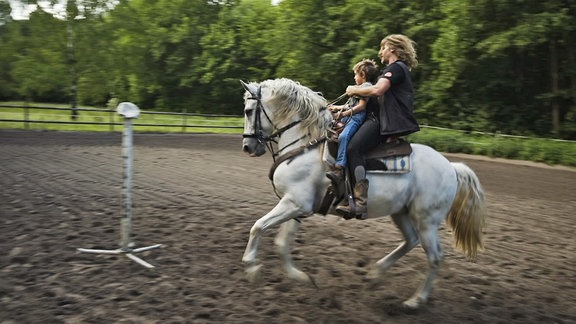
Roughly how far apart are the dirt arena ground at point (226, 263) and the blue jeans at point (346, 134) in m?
1.32

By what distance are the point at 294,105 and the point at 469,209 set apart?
2.16 m

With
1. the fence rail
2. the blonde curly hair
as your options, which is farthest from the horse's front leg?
the fence rail

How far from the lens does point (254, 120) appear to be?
511cm

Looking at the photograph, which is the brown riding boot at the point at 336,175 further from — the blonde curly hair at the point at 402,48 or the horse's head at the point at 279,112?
the blonde curly hair at the point at 402,48

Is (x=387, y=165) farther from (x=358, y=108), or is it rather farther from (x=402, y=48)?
(x=402, y=48)

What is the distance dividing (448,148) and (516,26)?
584 centimetres

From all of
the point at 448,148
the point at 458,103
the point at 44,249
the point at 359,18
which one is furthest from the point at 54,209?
the point at 359,18

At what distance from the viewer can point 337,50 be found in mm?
30453

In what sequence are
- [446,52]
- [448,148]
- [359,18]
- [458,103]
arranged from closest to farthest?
[448,148] < [446,52] < [458,103] < [359,18]

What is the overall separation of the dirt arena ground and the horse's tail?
49 centimetres

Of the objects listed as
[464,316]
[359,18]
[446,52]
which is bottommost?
[464,316]

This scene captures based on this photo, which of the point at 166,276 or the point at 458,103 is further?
the point at 458,103

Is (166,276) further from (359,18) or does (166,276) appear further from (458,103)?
(359,18)

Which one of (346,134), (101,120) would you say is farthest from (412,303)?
(101,120)
